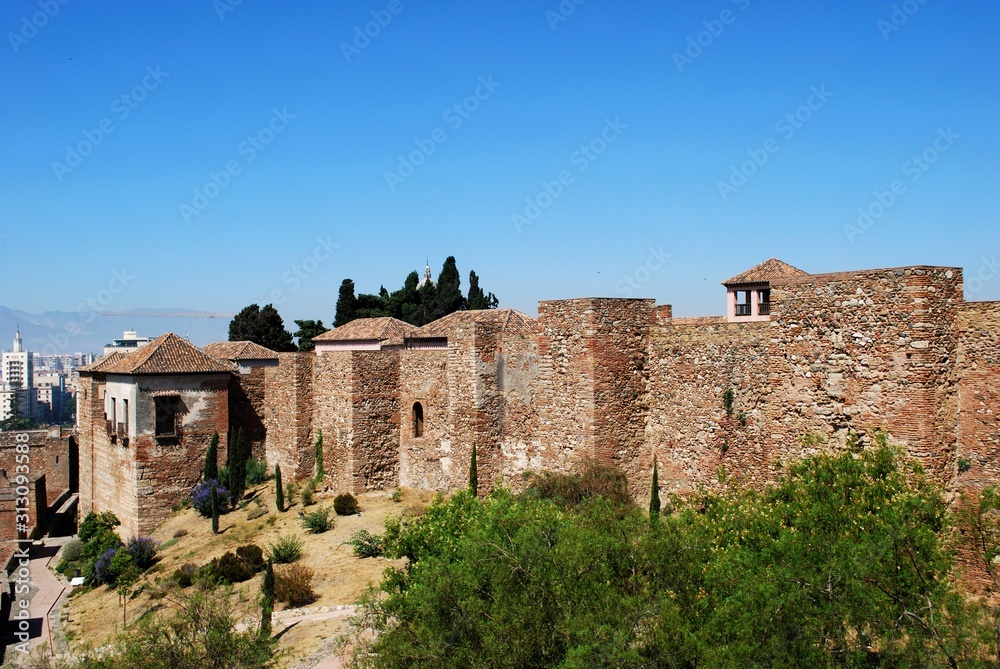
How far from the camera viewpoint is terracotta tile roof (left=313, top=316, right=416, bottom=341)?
134 feet

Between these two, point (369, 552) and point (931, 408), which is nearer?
point (931, 408)

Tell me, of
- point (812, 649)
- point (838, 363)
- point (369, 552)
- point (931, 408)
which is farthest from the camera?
point (369, 552)

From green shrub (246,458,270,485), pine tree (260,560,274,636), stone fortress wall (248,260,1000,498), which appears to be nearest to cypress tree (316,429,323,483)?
stone fortress wall (248,260,1000,498)

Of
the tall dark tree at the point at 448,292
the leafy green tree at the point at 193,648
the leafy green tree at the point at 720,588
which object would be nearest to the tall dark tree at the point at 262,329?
the tall dark tree at the point at 448,292

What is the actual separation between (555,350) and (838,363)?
7114 millimetres

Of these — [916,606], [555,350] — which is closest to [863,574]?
[916,606]

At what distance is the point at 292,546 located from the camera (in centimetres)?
2361

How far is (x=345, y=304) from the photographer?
64.8 metres

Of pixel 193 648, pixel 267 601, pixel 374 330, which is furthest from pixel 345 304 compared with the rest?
pixel 193 648

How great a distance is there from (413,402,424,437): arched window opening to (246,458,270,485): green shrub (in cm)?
956

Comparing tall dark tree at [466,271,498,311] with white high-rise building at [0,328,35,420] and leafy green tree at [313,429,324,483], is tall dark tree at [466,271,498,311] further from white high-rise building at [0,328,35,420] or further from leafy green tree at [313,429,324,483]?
white high-rise building at [0,328,35,420]

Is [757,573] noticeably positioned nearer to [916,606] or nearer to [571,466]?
[916,606]

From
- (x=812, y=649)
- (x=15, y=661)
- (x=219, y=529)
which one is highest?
(x=812, y=649)

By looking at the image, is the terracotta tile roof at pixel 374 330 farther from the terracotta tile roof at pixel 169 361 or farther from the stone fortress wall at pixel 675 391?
the stone fortress wall at pixel 675 391
